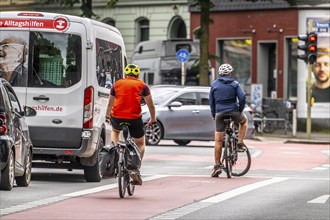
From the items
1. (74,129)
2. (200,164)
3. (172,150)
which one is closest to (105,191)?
(74,129)

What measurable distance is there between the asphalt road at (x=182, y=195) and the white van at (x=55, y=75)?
76cm

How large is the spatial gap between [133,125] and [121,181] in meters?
1.10

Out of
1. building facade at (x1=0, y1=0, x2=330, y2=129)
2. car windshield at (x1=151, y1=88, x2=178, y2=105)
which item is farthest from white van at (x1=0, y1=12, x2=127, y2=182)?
building facade at (x1=0, y1=0, x2=330, y2=129)

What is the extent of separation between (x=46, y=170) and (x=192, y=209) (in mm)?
8925

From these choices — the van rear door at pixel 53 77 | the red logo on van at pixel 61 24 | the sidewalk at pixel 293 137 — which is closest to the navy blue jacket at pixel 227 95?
the van rear door at pixel 53 77

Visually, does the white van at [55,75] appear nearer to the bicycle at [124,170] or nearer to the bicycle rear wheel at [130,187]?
the bicycle at [124,170]

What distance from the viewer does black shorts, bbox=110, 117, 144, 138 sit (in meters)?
19.2

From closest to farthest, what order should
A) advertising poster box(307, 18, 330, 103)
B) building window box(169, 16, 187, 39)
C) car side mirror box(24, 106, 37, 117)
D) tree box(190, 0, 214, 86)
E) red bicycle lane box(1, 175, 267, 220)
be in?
red bicycle lane box(1, 175, 267, 220)
car side mirror box(24, 106, 37, 117)
tree box(190, 0, 214, 86)
advertising poster box(307, 18, 330, 103)
building window box(169, 16, 187, 39)

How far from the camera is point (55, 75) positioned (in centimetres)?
2148

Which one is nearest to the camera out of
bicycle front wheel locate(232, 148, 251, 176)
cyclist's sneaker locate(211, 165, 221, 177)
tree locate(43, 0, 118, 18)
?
cyclist's sneaker locate(211, 165, 221, 177)

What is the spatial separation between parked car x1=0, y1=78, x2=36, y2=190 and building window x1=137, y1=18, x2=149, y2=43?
41.6 metres

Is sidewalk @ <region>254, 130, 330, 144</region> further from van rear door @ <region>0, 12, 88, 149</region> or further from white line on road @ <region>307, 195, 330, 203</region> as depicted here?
white line on road @ <region>307, 195, 330, 203</region>

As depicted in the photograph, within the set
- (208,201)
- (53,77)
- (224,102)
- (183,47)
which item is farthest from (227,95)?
(183,47)

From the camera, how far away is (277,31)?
5428cm
